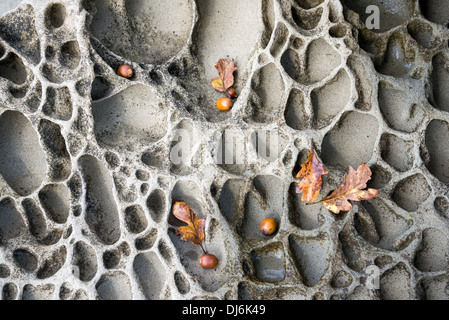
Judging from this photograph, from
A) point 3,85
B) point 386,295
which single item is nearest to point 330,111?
point 386,295

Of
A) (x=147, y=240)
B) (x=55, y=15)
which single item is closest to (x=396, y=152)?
(x=147, y=240)

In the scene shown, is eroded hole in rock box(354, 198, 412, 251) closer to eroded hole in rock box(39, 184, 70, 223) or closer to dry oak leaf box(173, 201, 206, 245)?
dry oak leaf box(173, 201, 206, 245)

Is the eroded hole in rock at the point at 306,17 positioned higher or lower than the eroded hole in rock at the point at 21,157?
higher

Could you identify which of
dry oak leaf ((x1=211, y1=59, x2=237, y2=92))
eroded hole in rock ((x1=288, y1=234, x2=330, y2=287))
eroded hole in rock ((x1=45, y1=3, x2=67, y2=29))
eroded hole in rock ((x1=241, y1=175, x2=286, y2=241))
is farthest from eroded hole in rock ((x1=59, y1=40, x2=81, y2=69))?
eroded hole in rock ((x1=288, y1=234, x2=330, y2=287))

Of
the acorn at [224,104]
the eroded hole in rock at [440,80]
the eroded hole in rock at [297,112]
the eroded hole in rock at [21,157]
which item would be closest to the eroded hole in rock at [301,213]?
the eroded hole in rock at [297,112]

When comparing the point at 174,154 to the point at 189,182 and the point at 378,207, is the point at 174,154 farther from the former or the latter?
the point at 378,207

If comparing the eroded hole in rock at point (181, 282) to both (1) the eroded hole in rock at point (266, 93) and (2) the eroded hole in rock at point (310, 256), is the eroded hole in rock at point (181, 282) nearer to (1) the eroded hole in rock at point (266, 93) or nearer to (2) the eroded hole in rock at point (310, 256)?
(2) the eroded hole in rock at point (310, 256)
